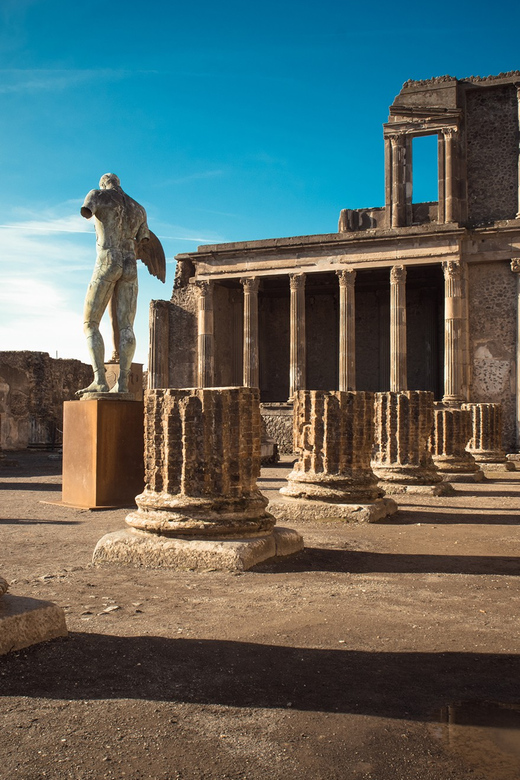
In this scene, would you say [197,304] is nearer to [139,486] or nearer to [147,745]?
[139,486]

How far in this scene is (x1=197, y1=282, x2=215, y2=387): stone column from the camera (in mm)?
24516

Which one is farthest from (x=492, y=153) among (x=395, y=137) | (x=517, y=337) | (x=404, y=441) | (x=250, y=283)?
(x=404, y=441)

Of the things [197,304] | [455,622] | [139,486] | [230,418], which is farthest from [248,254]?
[455,622]

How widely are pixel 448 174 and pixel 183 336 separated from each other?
33.5ft

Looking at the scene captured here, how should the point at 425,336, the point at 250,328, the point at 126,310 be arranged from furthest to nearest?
the point at 425,336, the point at 250,328, the point at 126,310

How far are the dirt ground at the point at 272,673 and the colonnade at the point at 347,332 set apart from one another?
16.4m

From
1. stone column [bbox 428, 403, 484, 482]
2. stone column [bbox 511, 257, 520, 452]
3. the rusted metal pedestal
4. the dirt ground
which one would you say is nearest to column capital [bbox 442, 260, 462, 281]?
stone column [bbox 511, 257, 520, 452]

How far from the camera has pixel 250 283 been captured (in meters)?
24.1

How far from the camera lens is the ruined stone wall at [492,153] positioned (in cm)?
2309

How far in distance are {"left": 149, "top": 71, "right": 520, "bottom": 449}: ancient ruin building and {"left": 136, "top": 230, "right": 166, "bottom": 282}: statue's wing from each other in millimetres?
13349

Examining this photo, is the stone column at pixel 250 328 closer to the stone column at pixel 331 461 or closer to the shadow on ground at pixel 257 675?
the stone column at pixel 331 461

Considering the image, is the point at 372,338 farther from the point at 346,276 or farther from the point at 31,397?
the point at 31,397

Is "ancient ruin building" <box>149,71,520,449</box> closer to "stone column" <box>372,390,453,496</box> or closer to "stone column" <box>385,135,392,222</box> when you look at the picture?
"stone column" <box>385,135,392,222</box>

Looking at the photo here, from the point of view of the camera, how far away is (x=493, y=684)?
2.79 meters
